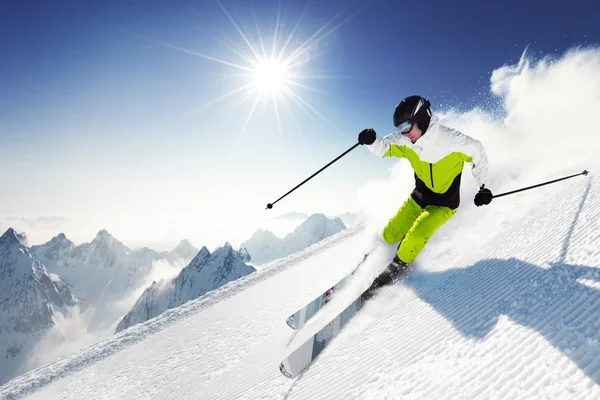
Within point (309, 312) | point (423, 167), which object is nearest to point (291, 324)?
point (309, 312)

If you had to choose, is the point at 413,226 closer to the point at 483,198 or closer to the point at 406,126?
the point at 483,198

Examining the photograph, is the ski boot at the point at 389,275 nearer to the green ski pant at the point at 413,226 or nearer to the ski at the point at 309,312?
the green ski pant at the point at 413,226

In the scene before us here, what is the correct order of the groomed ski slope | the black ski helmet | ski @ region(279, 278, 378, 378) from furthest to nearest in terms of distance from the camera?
the black ski helmet
ski @ region(279, 278, 378, 378)
the groomed ski slope

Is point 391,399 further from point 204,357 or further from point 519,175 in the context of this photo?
point 519,175

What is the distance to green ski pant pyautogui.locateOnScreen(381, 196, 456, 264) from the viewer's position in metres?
4.07

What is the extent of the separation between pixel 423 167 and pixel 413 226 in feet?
2.95

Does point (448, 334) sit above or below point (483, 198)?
below

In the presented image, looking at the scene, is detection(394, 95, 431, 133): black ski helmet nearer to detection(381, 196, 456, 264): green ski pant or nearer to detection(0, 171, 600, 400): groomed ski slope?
detection(381, 196, 456, 264): green ski pant

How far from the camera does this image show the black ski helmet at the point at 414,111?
391 centimetres

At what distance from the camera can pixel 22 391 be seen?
7.36 meters

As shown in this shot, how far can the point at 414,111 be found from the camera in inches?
154

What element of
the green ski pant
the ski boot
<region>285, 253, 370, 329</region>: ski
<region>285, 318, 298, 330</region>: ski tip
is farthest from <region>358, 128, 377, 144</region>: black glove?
<region>285, 318, 298, 330</region>: ski tip

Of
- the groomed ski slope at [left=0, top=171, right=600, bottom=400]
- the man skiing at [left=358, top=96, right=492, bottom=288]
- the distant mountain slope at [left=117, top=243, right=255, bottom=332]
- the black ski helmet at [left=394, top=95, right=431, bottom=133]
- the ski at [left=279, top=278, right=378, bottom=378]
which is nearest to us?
the groomed ski slope at [left=0, top=171, right=600, bottom=400]

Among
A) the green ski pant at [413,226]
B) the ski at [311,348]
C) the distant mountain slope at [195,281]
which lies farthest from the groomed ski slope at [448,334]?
the distant mountain slope at [195,281]
